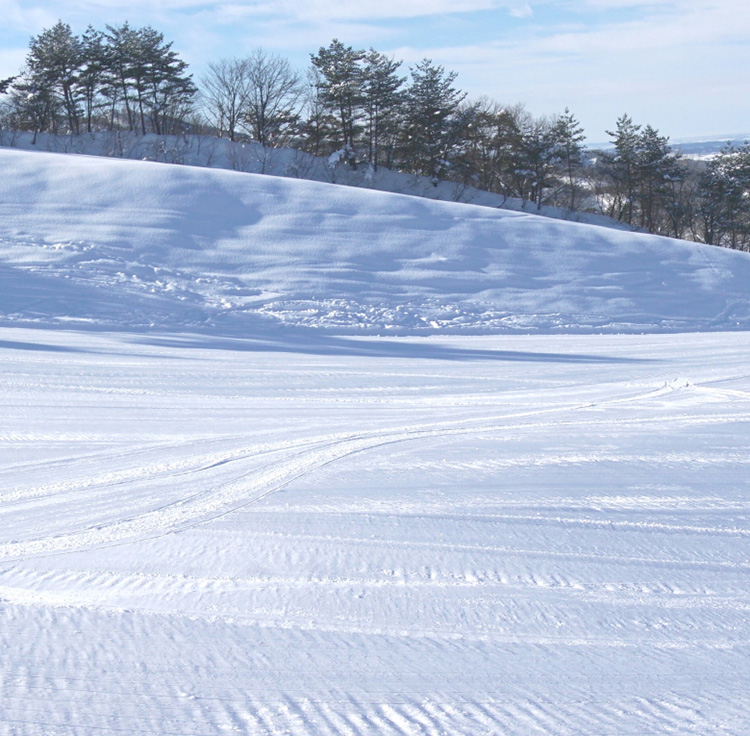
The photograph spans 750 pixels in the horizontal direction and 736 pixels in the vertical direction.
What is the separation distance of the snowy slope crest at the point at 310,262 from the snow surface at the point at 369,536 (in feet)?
6.84

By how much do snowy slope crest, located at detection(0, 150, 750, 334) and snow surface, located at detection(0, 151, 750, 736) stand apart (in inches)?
82.0

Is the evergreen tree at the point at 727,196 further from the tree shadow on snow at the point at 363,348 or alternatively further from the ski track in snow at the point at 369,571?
the ski track in snow at the point at 369,571

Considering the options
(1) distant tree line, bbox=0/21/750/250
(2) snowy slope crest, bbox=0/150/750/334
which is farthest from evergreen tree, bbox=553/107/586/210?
(2) snowy slope crest, bbox=0/150/750/334

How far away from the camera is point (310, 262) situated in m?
15.9

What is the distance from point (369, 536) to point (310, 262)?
12741 millimetres

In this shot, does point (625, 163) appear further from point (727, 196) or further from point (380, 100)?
point (380, 100)

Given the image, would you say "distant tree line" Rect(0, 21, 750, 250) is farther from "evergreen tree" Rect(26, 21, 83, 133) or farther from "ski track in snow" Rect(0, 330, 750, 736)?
"ski track in snow" Rect(0, 330, 750, 736)

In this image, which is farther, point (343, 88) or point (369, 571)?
point (343, 88)

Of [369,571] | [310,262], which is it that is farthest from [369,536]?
[310,262]

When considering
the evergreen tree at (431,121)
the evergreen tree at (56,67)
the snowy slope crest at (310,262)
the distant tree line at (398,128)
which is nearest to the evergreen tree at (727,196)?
the distant tree line at (398,128)

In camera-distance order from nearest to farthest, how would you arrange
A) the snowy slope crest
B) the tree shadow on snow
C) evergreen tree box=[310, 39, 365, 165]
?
the tree shadow on snow < the snowy slope crest < evergreen tree box=[310, 39, 365, 165]

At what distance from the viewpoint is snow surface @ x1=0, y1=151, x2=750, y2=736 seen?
2.36 m

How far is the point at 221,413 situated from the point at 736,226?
4413 centimetres

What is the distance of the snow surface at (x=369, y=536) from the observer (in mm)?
2357
